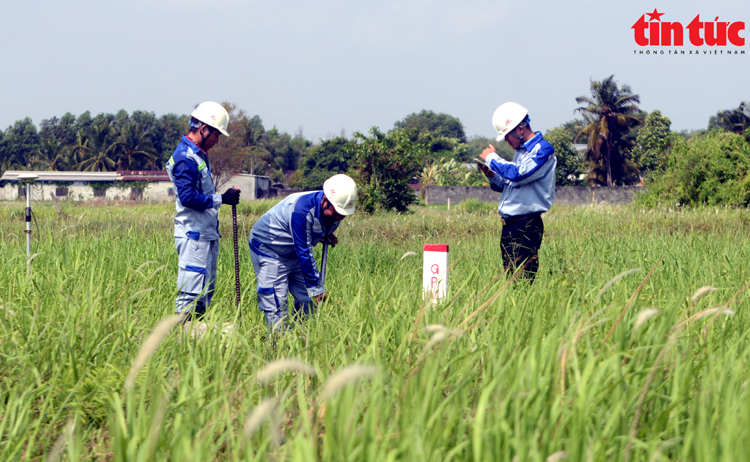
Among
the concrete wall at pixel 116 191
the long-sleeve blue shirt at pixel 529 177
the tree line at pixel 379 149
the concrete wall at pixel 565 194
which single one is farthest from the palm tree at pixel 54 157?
the long-sleeve blue shirt at pixel 529 177

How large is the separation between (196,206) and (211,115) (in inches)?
30.1

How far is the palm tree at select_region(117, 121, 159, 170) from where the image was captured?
69.8m

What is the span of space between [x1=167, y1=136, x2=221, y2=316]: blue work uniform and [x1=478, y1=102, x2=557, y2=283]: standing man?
2.41 m

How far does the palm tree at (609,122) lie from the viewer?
178ft

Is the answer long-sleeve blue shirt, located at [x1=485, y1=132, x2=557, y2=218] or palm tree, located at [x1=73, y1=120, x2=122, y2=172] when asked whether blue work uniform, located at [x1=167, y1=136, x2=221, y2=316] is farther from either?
palm tree, located at [x1=73, y1=120, x2=122, y2=172]

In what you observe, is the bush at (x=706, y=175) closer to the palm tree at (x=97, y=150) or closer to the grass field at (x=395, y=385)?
the grass field at (x=395, y=385)

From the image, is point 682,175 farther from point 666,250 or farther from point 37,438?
point 37,438

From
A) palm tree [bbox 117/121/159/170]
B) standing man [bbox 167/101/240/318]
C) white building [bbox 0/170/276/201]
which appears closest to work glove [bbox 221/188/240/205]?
standing man [bbox 167/101/240/318]

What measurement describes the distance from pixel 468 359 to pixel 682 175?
17.5 metres

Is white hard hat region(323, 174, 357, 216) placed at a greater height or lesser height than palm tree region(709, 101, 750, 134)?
lesser

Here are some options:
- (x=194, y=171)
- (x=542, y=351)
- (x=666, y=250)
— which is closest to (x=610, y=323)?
(x=542, y=351)

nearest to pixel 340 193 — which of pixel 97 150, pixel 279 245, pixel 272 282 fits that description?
pixel 279 245

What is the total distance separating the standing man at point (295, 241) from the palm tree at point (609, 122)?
177 ft

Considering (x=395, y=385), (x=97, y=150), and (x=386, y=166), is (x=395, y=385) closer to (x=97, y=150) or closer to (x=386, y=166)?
(x=386, y=166)
